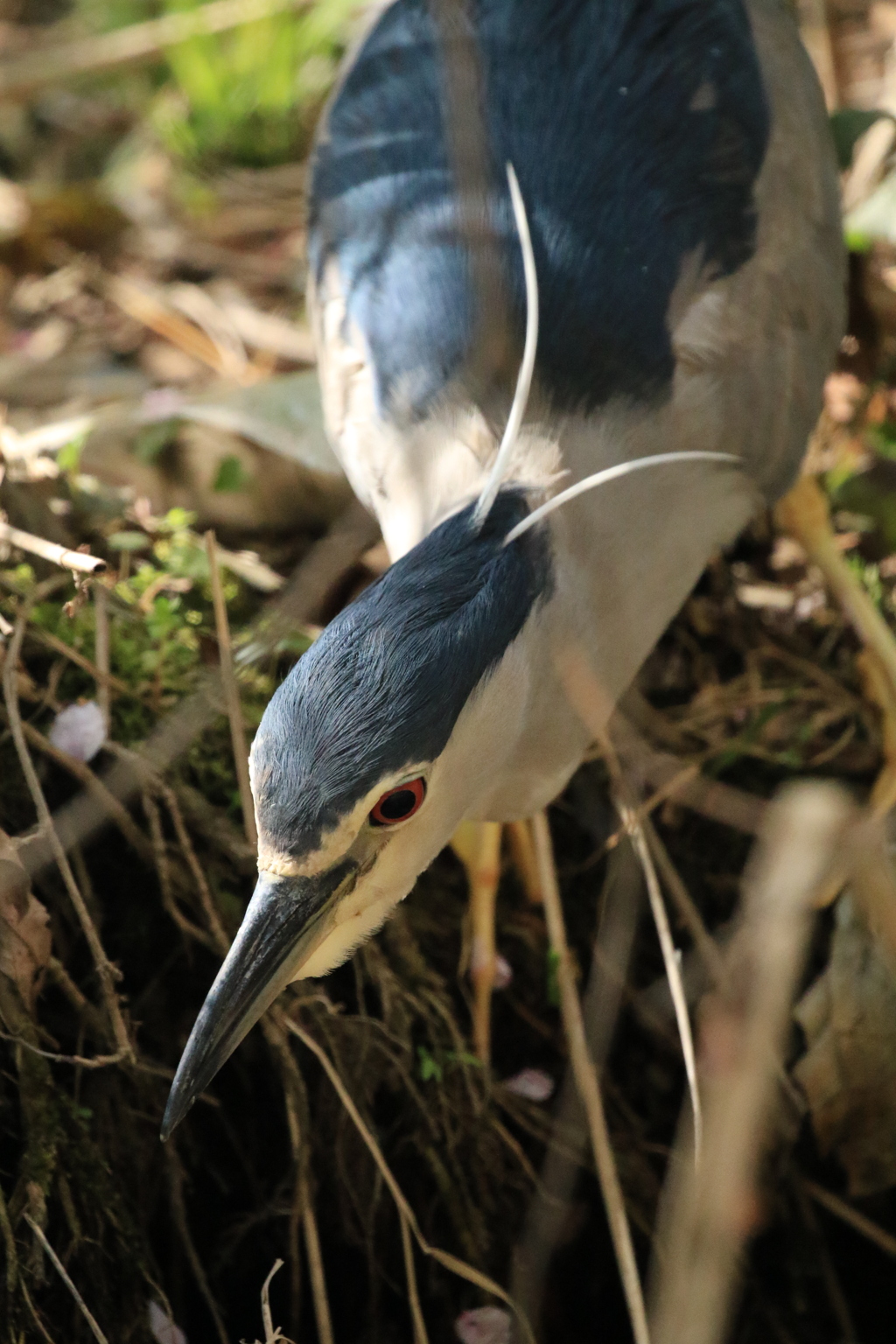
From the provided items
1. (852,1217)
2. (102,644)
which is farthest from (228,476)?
(852,1217)

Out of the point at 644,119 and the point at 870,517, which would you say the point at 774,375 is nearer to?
the point at 644,119

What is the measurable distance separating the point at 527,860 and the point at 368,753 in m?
0.87

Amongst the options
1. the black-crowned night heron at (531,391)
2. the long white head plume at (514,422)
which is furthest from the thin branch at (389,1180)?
the long white head plume at (514,422)

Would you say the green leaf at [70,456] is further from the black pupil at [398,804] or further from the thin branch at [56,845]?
the black pupil at [398,804]

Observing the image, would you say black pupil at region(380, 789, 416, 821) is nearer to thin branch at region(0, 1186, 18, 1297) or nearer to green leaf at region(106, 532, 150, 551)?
thin branch at region(0, 1186, 18, 1297)

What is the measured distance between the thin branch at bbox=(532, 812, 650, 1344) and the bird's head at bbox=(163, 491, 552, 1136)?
1.24 ft

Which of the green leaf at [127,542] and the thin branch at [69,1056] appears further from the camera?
the green leaf at [127,542]

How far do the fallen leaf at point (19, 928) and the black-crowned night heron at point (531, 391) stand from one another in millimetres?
335

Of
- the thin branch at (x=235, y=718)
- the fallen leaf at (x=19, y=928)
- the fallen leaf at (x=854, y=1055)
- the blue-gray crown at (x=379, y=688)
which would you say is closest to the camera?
the blue-gray crown at (x=379, y=688)

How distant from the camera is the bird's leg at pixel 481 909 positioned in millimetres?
1925

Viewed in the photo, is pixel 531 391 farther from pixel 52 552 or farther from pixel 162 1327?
pixel 162 1327

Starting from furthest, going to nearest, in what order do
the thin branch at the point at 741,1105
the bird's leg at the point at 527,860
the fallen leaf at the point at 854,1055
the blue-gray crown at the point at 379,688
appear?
the bird's leg at the point at 527,860 → the fallen leaf at the point at 854,1055 → the blue-gray crown at the point at 379,688 → the thin branch at the point at 741,1105

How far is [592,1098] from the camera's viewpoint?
5.43 ft

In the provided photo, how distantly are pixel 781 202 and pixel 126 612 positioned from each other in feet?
3.88
